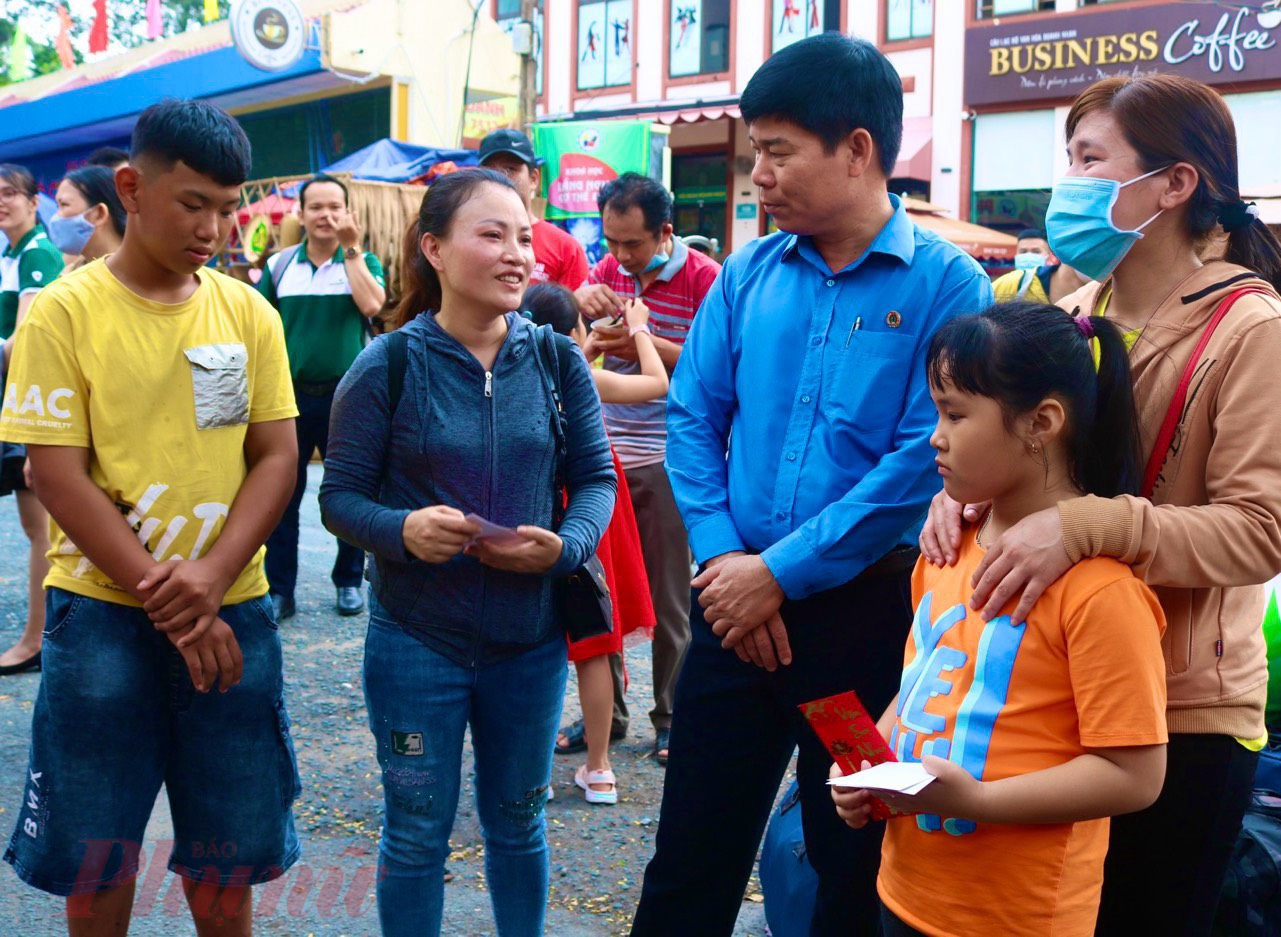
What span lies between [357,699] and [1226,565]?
3.93 metres

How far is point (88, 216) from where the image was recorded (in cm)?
457

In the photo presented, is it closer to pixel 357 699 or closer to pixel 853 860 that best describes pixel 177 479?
pixel 853 860

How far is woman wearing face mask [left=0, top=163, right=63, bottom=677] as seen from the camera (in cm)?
522

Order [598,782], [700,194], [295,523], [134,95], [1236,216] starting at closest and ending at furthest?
1. [1236,216]
2. [598,782]
3. [295,523]
4. [134,95]
5. [700,194]

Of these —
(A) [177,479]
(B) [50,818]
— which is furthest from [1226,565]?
(B) [50,818]

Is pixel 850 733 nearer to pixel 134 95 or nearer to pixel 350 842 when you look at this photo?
pixel 350 842

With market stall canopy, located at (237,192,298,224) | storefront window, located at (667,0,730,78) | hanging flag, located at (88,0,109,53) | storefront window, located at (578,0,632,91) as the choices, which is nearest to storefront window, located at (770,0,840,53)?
storefront window, located at (667,0,730,78)

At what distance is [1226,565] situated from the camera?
1.90m

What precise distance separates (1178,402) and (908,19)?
810 inches

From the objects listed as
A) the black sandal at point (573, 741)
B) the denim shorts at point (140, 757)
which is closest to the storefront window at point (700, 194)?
the black sandal at point (573, 741)

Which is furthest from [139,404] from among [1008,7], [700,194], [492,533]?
[700,194]

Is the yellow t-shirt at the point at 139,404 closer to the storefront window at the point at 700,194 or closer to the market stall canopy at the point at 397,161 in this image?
the market stall canopy at the point at 397,161

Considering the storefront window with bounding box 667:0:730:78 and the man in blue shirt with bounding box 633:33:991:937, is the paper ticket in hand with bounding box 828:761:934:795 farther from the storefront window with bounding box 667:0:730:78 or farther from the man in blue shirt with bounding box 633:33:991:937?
the storefront window with bounding box 667:0:730:78

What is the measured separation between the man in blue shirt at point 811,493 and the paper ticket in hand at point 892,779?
58 centimetres
